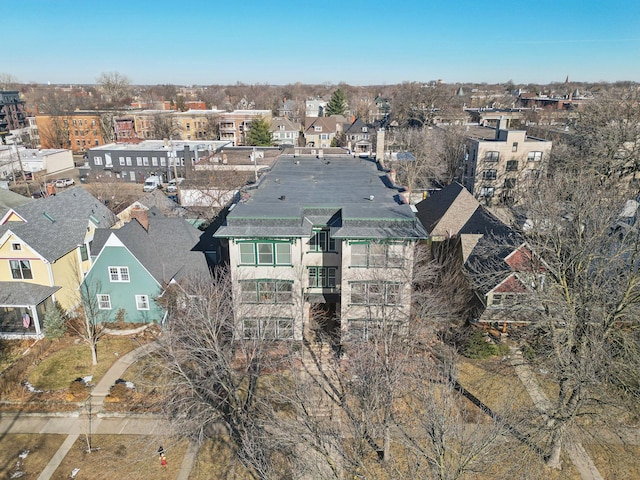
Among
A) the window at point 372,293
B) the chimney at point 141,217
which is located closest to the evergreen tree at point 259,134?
the chimney at point 141,217

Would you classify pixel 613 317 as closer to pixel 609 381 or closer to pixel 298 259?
pixel 609 381

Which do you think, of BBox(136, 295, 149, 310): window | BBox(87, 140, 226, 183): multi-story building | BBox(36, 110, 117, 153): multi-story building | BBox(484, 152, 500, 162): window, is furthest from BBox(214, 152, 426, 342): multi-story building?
BBox(36, 110, 117, 153): multi-story building

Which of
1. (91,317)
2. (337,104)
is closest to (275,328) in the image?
(91,317)

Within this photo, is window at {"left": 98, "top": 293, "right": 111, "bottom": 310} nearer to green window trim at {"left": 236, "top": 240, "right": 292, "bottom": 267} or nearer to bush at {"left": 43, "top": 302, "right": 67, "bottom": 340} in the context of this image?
bush at {"left": 43, "top": 302, "right": 67, "bottom": 340}

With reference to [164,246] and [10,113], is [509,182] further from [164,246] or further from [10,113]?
[10,113]

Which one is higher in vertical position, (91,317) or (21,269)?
(21,269)
